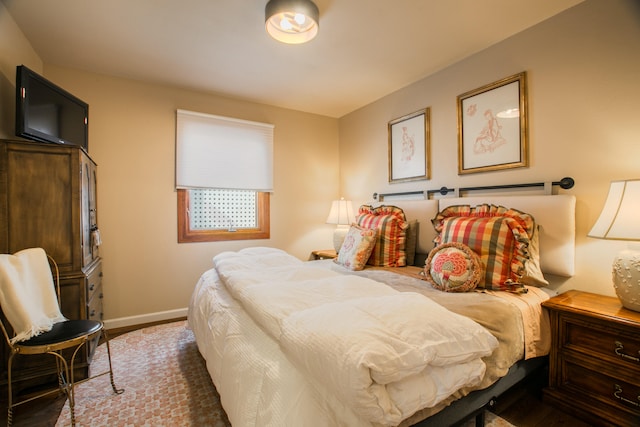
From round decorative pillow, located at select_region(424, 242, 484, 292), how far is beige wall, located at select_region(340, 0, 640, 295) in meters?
0.74

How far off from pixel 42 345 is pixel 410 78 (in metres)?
3.41

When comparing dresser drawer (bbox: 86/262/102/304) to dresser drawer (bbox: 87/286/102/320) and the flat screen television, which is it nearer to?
dresser drawer (bbox: 87/286/102/320)

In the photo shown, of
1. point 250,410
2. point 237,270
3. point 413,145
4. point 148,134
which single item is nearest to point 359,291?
point 250,410

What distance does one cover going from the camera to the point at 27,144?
1828 millimetres

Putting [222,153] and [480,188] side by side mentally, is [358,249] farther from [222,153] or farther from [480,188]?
[222,153]

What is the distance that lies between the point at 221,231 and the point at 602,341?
3274mm

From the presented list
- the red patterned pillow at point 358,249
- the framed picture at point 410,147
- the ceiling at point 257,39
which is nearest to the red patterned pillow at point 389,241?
the red patterned pillow at point 358,249

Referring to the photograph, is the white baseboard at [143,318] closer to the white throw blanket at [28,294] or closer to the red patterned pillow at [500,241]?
the white throw blanket at [28,294]

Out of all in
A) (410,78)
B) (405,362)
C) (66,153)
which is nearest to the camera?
(405,362)

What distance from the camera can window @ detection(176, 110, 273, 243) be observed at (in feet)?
10.3

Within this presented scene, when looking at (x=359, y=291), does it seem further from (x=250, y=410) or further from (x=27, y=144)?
(x=27, y=144)

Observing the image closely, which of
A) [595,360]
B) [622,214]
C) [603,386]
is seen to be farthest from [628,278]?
[603,386]

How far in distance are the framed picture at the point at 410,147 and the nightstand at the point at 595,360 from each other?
1.63 m

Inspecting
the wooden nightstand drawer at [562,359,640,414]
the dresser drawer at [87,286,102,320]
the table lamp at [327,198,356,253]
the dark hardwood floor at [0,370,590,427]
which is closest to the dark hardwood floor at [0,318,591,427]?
the dark hardwood floor at [0,370,590,427]
